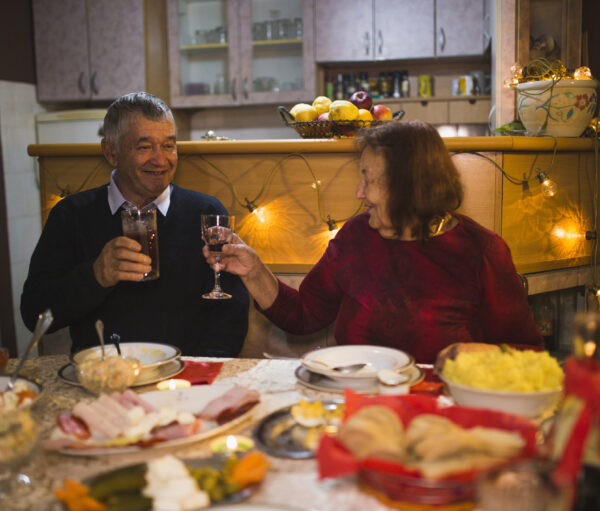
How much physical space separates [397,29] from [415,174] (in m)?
2.95

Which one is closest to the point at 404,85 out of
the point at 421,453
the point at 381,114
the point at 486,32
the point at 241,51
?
the point at 486,32

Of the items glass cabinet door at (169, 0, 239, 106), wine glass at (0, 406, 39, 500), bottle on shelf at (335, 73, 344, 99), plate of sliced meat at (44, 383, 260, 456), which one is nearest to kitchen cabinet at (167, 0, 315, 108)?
glass cabinet door at (169, 0, 239, 106)

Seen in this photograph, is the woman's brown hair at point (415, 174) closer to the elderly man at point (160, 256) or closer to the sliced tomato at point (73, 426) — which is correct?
the elderly man at point (160, 256)

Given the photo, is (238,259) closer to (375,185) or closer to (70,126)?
(375,185)

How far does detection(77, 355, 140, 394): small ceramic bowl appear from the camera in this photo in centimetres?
118

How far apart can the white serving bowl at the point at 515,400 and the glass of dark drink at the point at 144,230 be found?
942 millimetres

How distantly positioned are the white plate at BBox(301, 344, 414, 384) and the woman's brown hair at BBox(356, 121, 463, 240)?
43 centimetres

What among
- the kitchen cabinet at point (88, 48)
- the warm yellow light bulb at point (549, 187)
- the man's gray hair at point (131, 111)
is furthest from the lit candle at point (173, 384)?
the kitchen cabinet at point (88, 48)

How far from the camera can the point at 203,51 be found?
4.46 m

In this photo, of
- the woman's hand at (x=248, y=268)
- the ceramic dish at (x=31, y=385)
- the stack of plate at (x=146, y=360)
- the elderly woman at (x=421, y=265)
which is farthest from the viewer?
the woman's hand at (x=248, y=268)

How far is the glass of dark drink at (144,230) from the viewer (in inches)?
64.1

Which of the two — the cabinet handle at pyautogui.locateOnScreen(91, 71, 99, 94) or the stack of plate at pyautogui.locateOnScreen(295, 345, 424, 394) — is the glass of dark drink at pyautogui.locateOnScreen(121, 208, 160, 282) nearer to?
the stack of plate at pyautogui.locateOnScreen(295, 345, 424, 394)

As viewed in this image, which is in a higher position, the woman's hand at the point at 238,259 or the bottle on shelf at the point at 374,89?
the bottle on shelf at the point at 374,89

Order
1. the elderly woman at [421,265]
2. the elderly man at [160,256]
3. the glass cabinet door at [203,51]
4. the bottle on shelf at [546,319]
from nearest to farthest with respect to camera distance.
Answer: the elderly woman at [421,265], the elderly man at [160,256], the bottle on shelf at [546,319], the glass cabinet door at [203,51]
